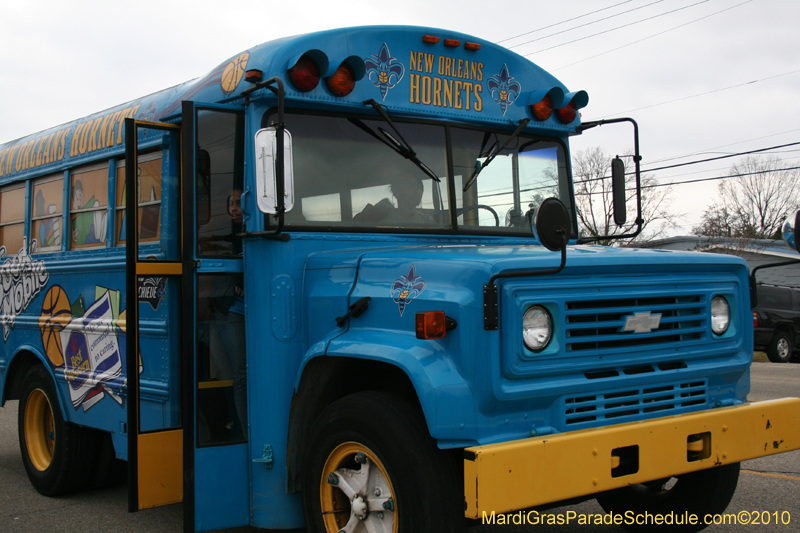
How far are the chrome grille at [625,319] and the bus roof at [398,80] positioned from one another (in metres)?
1.62

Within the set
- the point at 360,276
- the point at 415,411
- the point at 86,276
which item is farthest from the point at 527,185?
the point at 86,276

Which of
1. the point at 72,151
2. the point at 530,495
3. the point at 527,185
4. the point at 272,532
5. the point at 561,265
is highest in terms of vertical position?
the point at 72,151

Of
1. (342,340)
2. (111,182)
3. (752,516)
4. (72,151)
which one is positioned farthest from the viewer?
(72,151)

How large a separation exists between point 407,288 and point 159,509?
3.04 metres

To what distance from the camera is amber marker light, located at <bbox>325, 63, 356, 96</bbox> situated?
405 centimetres

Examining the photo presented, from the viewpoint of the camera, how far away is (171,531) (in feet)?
15.8

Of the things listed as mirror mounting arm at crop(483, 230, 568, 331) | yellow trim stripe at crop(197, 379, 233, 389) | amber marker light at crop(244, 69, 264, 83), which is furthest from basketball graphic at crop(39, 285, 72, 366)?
mirror mounting arm at crop(483, 230, 568, 331)

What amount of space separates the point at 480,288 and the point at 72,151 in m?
3.71

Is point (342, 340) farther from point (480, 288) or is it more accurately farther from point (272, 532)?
point (272, 532)

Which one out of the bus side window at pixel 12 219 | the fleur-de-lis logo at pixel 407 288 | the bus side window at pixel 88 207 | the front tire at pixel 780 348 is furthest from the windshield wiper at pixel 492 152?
the front tire at pixel 780 348

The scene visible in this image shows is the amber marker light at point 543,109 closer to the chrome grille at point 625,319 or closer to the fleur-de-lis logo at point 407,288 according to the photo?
the chrome grille at point 625,319

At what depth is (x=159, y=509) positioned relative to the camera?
5.39 m

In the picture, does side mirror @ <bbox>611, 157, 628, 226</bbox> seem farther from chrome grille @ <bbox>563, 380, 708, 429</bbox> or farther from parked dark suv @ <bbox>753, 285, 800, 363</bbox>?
parked dark suv @ <bbox>753, 285, 800, 363</bbox>

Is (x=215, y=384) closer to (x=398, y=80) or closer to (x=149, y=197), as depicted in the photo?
(x=149, y=197)
